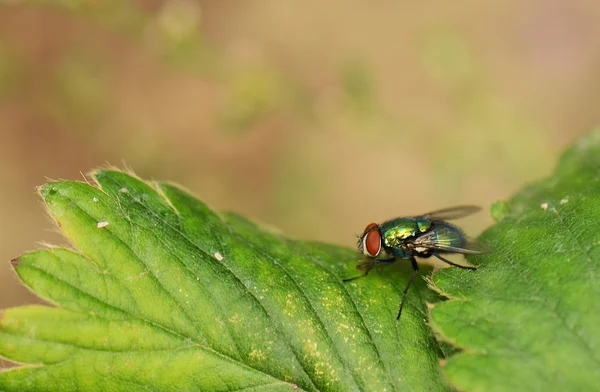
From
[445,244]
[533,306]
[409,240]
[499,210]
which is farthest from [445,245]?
[533,306]

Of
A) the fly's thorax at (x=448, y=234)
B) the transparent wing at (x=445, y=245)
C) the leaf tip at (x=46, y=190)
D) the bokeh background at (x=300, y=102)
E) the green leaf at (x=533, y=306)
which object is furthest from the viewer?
the bokeh background at (x=300, y=102)

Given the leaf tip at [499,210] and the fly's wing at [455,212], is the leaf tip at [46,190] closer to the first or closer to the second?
the fly's wing at [455,212]

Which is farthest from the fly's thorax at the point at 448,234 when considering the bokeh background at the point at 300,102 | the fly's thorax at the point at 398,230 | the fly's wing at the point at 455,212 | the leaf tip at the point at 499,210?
the bokeh background at the point at 300,102

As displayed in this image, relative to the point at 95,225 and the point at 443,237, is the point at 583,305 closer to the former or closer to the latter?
the point at 443,237

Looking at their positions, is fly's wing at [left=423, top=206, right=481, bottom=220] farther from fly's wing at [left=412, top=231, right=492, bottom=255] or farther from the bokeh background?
the bokeh background

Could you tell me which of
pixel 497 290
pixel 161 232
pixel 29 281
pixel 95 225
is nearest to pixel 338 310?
pixel 497 290
